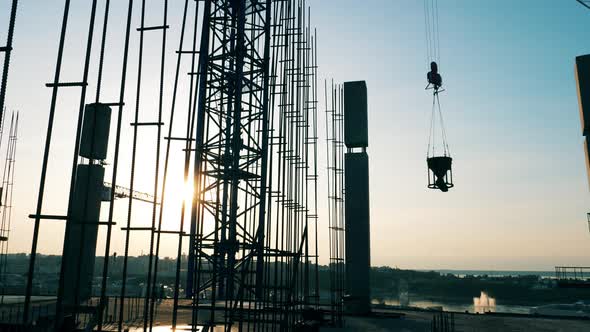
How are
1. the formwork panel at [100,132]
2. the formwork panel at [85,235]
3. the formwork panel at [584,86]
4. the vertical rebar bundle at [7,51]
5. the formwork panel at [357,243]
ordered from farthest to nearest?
the formwork panel at [357,243] < the formwork panel at [100,132] < the formwork panel at [85,235] < the formwork panel at [584,86] < the vertical rebar bundle at [7,51]

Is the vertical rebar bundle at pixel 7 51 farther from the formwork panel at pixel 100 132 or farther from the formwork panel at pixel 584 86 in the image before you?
the formwork panel at pixel 584 86

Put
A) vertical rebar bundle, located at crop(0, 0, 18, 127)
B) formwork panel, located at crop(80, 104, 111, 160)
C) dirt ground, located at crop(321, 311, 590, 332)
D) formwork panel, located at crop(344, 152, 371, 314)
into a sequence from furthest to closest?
1. formwork panel, located at crop(344, 152, 371, 314)
2. formwork panel, located at crop(80, 104, 111, 160)
3. dirt ground, located at crop(321, 311, 590, 332)
4. vertical rebar bundle, located at crop(0, 0, 18, 127)

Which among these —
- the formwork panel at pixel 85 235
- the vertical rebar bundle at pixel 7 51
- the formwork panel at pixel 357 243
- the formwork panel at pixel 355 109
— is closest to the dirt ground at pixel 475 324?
the formwork panel at pixel 357 243

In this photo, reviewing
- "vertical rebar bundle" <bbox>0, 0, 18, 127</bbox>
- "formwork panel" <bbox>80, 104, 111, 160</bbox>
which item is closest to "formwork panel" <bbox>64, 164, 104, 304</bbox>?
"formwork panel" <bbox>80, 104, 111, 160</bbox>

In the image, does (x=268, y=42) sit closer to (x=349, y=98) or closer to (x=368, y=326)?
(x=349, y=98)

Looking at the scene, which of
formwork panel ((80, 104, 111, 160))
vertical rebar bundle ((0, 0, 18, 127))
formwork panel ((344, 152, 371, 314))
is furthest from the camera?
formwork panel ((344, 152, 371, 314))

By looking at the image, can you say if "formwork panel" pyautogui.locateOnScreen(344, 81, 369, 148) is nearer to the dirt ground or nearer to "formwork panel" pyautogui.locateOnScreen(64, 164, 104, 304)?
the dirt ground

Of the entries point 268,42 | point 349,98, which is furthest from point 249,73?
point 349,98

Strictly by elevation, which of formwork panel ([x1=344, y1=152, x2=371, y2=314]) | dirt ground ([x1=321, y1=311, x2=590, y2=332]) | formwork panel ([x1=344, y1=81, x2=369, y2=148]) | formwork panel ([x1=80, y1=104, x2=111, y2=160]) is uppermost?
formwork panel ([x1=344, y1=81, x2=369, y2=148])

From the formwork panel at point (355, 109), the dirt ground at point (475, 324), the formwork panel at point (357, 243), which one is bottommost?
the dirt ground at point (475, 324)

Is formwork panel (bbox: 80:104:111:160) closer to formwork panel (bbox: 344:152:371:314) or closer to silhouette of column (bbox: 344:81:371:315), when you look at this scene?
silhouette of column (bbox: 344:81:371:315)

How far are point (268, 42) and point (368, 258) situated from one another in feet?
37.7

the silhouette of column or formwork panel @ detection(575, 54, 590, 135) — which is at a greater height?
formwork panel @ detection(575, 54, 590, 135)

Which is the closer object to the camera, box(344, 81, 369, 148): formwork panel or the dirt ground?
the dirt ground
